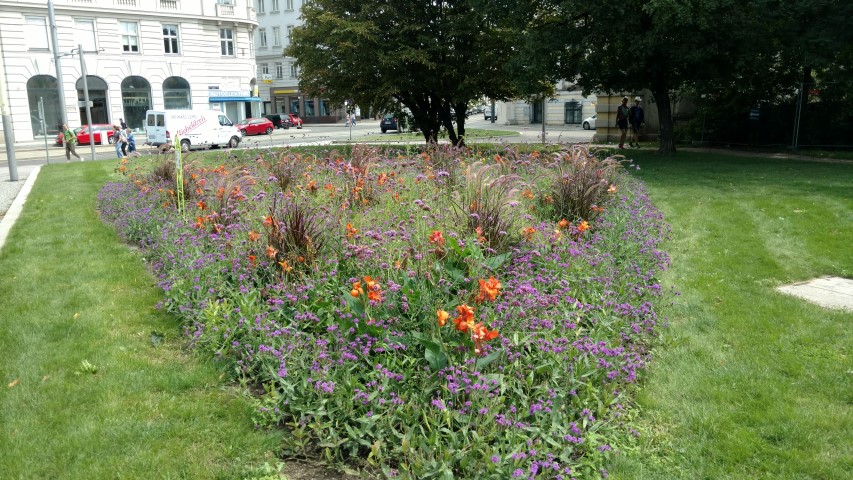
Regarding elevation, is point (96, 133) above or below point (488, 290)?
above

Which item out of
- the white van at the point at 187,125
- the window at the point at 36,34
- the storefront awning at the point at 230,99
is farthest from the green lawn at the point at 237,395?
the storefront awning at the point at 230,99

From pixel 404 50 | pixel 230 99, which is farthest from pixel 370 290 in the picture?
pixel 230 99

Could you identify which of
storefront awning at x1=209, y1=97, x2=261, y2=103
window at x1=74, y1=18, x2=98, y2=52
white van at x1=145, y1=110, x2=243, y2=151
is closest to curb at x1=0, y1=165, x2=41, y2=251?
white van at x1=145, y1=110, x2=243, y2=151

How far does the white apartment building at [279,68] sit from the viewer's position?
68750 millimetres

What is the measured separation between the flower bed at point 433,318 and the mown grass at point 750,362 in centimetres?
27

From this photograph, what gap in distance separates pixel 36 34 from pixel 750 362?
150 ft

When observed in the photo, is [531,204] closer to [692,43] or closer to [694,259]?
[694,259]

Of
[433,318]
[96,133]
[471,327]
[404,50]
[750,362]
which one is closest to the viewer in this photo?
[471,327]

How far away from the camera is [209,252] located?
6129mm

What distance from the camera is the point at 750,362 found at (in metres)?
4.38

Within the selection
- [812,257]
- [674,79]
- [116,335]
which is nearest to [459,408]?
[116,335]

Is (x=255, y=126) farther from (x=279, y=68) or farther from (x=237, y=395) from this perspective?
(x=237, y=395)

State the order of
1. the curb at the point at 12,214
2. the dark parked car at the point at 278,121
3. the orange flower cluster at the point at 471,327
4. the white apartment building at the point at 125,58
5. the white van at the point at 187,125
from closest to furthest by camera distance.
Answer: the orange flower cluster at the point at 471,327 → the curb at the point at 12,214 → the white van at the point at 187,125 → the white apartment building at the point at 125,58 → the dark parked car at the point at 278,121

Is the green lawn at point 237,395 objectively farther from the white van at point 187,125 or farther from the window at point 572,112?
the window at point 572,112
